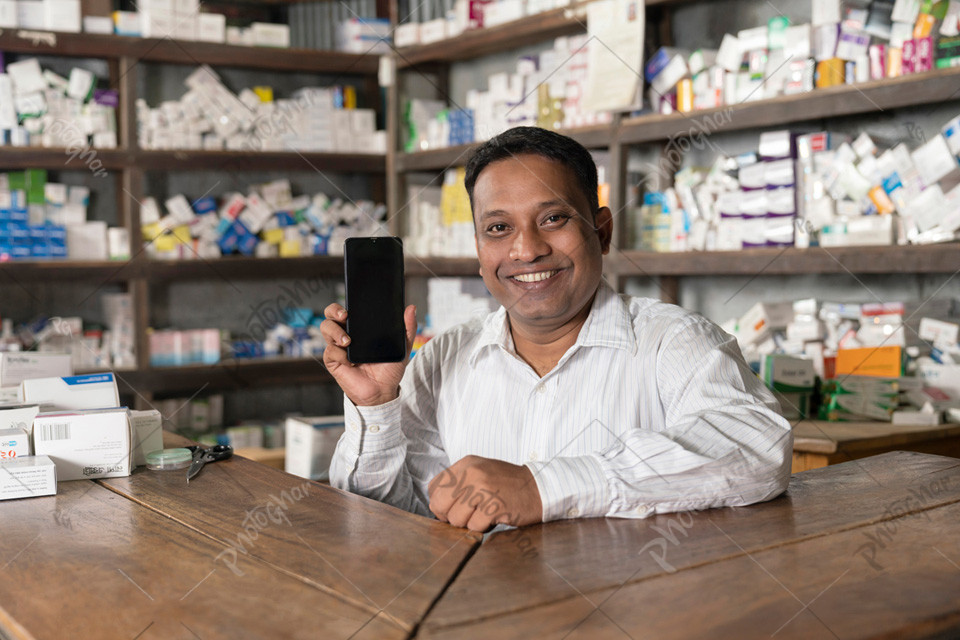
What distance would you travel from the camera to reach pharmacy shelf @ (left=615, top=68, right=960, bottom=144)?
2615mm

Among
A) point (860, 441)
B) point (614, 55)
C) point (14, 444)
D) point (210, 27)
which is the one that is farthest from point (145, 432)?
point (210, 27)

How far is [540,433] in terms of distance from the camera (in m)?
1.71

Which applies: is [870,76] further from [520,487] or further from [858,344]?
Answer: [520,487]

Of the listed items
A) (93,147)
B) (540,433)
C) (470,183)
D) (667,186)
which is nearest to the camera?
(540,433)

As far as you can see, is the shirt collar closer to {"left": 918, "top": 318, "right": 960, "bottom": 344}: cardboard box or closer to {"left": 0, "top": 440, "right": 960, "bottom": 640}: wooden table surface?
{"left": 0, "top": 440, "right": 960, "bottom": 640}: wooden table surface

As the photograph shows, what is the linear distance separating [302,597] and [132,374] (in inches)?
145

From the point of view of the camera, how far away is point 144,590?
1043mm

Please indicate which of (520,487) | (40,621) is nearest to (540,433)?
(520,487)

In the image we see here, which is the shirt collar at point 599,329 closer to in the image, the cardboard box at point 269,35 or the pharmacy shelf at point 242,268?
the pharmacy shelf at point 242,268

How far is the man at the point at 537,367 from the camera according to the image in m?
1.57

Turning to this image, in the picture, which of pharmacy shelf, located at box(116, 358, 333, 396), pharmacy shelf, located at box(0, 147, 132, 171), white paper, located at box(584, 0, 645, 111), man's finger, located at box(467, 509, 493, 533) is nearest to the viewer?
man's finger, located at box(467, 509, 493, 533)

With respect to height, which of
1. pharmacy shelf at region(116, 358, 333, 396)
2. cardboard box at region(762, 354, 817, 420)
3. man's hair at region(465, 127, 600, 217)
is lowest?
pharmacy shelf at region(116, 358, 333, 396)

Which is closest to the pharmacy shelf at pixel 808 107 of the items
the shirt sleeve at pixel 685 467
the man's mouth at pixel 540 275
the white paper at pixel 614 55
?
the white paper at pixel 614 55

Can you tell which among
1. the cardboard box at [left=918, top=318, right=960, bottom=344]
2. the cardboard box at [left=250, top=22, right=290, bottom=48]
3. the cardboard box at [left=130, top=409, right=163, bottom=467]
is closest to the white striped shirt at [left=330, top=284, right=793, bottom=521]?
the cardboard box at [left=130, top=409, right=163, bottom=467]
